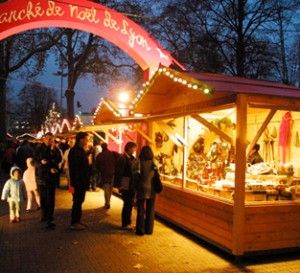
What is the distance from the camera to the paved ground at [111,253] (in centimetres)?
586

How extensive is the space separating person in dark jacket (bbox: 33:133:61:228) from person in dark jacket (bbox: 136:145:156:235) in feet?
6.17

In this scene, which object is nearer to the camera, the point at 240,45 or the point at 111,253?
the point at 111,253

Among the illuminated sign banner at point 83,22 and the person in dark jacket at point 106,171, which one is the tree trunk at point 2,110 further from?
the illuminated sign banner at point 83,22

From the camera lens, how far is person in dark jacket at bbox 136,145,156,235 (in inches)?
307

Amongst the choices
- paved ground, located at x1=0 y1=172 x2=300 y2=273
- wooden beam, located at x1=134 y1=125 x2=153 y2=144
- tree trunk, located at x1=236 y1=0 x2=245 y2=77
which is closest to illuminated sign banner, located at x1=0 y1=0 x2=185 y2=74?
wooden beam, located at x1=134 y1=125 x2=153 y2=144

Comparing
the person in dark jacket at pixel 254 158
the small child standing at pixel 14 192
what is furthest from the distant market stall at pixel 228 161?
the small child standing at pixel 14 192

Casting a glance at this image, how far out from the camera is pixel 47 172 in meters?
8.19

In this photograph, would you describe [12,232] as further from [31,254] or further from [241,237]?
[241,237]

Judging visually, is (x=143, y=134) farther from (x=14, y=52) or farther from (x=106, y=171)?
(x=14, y=52)

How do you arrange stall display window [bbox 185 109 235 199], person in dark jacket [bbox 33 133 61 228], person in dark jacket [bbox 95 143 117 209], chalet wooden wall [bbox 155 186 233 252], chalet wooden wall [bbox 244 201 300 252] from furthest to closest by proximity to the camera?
person in dark jacket [bbox 95 143 117 209]
person in dark jacket [bbox 33 133 61 228]
stall display window [bbox 185 109 235 199]
chalet wooden wall [bbox 155 186 233 252]
chalet wooden wall [bbox 244 201 300 252]

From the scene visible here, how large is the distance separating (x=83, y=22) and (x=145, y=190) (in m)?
4.27

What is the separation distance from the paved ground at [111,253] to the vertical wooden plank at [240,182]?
1.22ft

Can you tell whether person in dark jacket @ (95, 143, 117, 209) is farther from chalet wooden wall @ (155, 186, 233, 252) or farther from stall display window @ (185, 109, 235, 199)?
stall display window @ (185, 109, 235, 199)

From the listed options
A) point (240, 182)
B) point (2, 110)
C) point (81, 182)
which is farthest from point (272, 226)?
point (2, 110)
